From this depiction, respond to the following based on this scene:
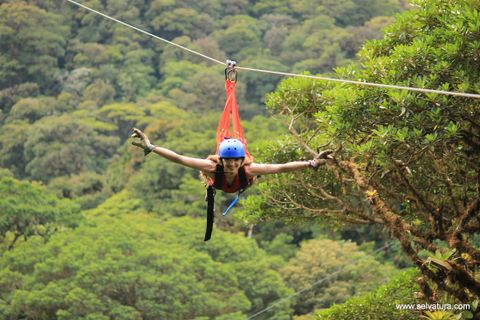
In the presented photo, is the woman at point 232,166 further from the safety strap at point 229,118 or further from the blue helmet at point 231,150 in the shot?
the safety strap at point 229,118

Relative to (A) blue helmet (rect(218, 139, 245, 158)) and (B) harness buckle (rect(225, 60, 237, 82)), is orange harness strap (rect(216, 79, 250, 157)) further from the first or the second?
(A) blue helmet (rect(218, 139, 245, 158))

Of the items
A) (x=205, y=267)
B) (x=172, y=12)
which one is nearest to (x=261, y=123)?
(x=205, y=267)

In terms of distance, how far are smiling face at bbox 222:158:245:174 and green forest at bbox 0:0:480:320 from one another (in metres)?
1.24

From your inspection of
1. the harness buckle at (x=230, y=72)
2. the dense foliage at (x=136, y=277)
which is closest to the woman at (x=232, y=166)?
the harness buckle at (x=230, y=72)

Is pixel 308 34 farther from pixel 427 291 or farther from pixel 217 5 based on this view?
pixel 427 291

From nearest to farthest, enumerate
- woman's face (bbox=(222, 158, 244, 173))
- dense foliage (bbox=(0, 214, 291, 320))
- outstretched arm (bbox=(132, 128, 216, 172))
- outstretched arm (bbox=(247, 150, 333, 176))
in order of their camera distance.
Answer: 1. outstretched arm (bbox=(132, 128, 216, 172))
2. outstretched arm (bbox=(247, 150, 333, 176))
3. woman's face (bbox=(222, 158, 244, 173))
4. dense foliage (bbox=(0, 214, 291, 320))

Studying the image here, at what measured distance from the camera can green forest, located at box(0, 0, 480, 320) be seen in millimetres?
6375

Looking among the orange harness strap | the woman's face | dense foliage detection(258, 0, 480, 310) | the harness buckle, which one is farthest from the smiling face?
dense foliage detection(258, 0, 480, 310)

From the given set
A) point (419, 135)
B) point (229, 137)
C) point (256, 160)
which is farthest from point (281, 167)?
point (256, 160)

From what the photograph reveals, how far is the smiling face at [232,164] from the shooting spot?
17.2 ft

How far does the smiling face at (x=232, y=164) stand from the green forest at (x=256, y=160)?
4.08 ft

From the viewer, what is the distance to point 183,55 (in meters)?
45.7

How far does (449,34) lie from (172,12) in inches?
1674

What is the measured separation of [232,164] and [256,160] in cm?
277
